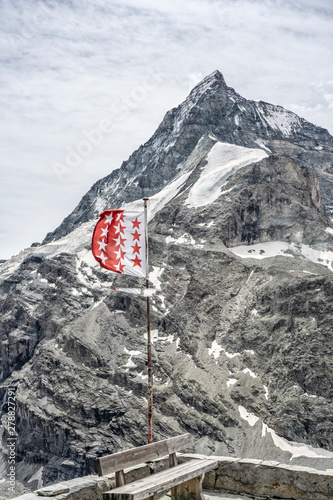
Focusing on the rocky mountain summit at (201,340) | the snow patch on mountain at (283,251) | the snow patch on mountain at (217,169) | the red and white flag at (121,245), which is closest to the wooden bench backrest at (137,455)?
the red and white flag at (121,245)

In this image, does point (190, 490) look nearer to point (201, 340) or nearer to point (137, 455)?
point (137, 455)

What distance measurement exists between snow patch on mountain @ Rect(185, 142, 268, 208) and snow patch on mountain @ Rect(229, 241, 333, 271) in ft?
64.5

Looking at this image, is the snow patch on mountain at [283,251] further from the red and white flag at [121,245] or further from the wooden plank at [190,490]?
the wooden plank at [190,490]

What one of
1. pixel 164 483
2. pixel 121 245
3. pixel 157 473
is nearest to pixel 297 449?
pixel 121 245

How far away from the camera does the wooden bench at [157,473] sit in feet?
28.5

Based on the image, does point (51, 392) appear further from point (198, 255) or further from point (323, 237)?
point (323, 237)

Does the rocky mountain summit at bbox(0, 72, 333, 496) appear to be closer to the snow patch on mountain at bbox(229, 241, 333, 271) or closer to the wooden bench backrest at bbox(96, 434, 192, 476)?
the snow patch on mountain at bbox(229, 241, 333, 271)

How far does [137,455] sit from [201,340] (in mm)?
97048

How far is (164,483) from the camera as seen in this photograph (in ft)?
29.9

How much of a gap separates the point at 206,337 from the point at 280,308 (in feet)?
52.9

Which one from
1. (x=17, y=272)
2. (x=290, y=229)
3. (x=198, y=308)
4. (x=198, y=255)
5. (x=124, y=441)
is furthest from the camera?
(x=17, y=272)

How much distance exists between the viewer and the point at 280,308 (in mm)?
104375

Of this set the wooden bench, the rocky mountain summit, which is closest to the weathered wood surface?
the wooden bench

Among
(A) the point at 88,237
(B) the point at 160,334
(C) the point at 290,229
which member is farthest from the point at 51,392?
(A) the point at 88,237
